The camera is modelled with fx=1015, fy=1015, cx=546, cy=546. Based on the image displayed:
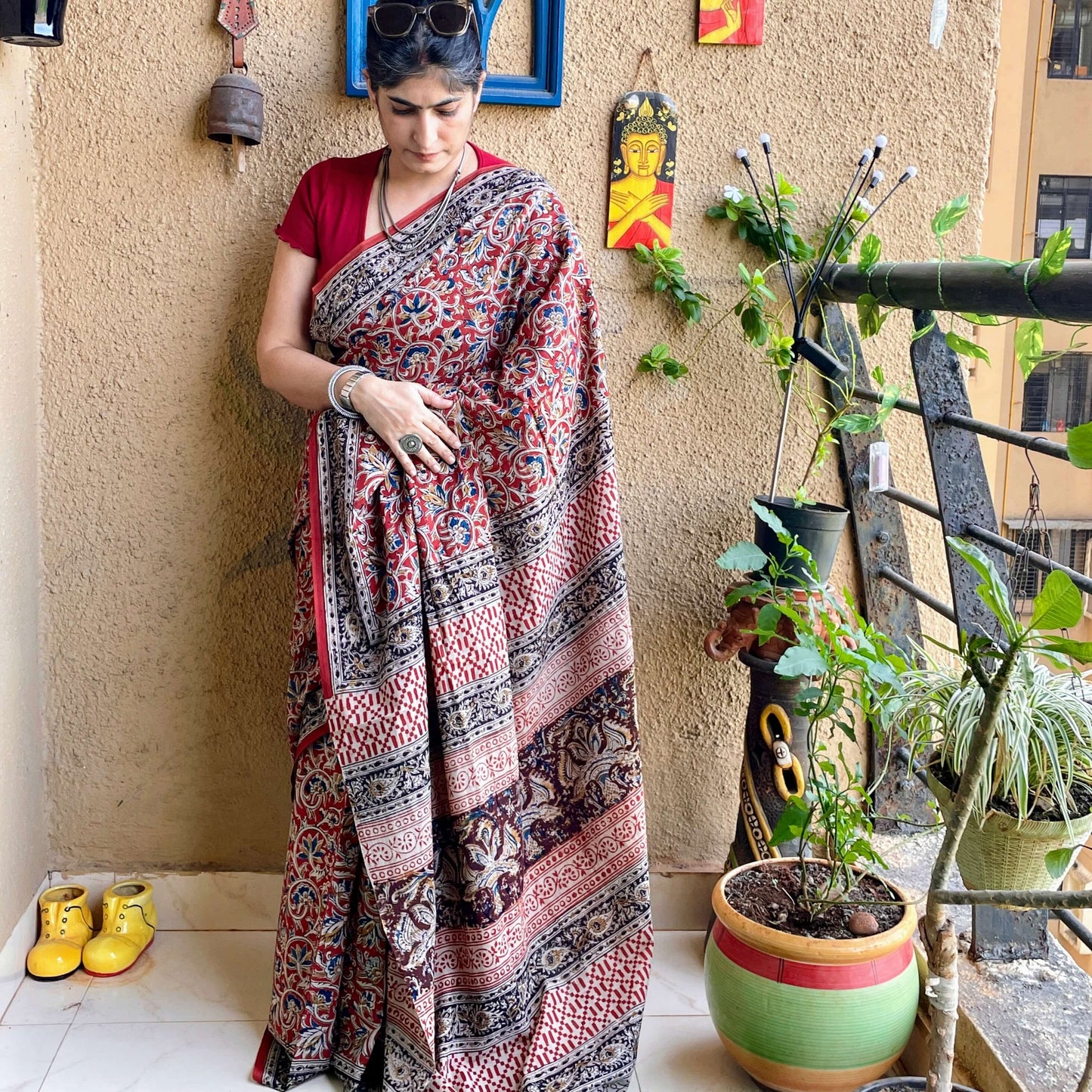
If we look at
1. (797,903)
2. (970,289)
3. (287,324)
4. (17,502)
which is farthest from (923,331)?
(17,502)

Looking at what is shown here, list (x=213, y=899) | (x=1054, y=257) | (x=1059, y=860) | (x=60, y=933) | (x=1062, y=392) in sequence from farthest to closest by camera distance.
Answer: (x=1062, y=392), (x=213, y=899), (x=60, y=933), (x=1059, y=860), (x=1054, y=257)

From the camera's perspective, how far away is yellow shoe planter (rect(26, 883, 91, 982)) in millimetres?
1827

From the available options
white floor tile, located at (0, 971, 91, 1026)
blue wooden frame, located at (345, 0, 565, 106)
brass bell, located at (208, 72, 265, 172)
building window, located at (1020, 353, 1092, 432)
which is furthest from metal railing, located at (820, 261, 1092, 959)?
building window, located at (1020, 353, 1092, 432)

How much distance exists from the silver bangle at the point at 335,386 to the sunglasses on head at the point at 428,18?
0.48m

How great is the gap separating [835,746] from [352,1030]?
106cm

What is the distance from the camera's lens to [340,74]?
5.92 ft

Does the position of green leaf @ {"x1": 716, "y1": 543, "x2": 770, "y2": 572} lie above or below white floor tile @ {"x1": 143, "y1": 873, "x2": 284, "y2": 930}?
above

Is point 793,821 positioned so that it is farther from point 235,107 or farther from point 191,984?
point 235,107

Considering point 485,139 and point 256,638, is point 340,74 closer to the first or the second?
point 485,139

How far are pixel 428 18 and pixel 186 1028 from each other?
1661 millimetres

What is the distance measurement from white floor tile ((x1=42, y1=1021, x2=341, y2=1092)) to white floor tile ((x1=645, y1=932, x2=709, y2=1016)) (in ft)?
1.93

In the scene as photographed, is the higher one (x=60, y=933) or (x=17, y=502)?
(x=17, y=502)

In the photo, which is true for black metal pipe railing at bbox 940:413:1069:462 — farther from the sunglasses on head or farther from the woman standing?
the sunglasses on head

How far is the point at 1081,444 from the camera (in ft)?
2.97
